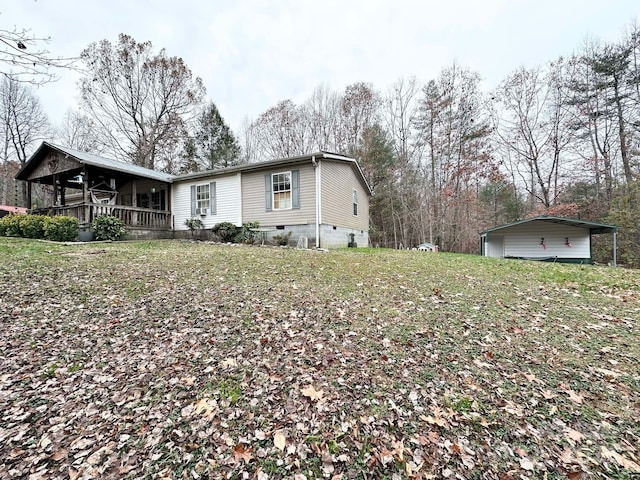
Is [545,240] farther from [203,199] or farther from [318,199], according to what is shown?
[203,199]

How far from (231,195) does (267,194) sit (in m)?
1.87

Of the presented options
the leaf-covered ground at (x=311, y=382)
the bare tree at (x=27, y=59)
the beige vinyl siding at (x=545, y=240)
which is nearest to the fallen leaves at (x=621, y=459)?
the leaf-covered ground at (x=311, y=382)

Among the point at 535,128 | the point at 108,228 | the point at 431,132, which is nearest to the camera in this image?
the point at 108,228

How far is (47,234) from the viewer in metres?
10.4

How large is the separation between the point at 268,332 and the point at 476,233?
19.6 m

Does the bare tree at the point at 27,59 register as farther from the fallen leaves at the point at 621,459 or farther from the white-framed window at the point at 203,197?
the white-framed window at the point at 203,197

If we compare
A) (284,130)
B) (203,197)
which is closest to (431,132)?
(284,130)

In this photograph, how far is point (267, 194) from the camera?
1148 centimetres

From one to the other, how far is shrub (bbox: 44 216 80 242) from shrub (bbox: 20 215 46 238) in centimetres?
78

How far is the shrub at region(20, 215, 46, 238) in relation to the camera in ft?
35.5

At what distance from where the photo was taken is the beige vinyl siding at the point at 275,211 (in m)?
10.8

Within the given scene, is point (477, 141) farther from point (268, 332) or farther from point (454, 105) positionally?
point (268, 332)

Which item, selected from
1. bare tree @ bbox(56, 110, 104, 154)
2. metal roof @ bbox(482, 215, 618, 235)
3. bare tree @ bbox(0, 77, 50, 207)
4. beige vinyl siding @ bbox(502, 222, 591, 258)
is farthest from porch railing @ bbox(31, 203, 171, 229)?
beige vinyl siding @ bbox(502, 222, 591, 258)

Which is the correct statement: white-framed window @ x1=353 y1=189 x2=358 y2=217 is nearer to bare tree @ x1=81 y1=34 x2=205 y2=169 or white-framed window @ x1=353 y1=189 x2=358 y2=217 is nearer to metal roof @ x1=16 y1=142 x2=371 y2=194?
metal roof @ x1=16 y1=142 x2=371 y2=194
